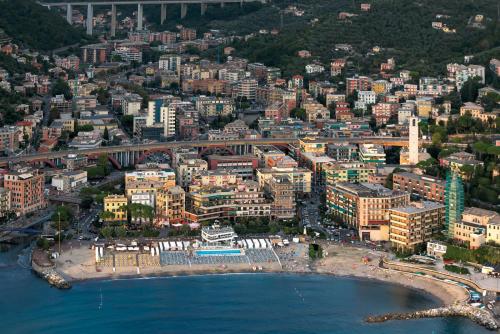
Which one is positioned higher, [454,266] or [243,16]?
[243,16]

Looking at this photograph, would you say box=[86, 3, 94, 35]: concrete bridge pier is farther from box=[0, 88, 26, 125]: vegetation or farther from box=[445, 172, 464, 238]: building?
box=[445, 172, 464, 238]: building

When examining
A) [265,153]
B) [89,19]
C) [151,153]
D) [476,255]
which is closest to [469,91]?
[265,153]

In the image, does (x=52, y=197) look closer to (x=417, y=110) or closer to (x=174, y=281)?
(x=174, y=281)

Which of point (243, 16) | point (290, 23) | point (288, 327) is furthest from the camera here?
point (243, 16)

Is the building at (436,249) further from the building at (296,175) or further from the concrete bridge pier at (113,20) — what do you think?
the concrete bridge pier at (113,20)

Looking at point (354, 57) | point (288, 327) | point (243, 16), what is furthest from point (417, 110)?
point (243, 16)

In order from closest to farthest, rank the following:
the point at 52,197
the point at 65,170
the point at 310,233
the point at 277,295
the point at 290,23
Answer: the point at 277,295 → the point at 310,233 → the point at 52,197 → the point at 65,170 → the point at 290,23

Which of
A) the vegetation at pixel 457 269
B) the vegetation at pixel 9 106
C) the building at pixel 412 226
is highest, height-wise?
the vegetation at pixel 9 106

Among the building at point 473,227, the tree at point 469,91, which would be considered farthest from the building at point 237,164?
the tree at point 469,91
